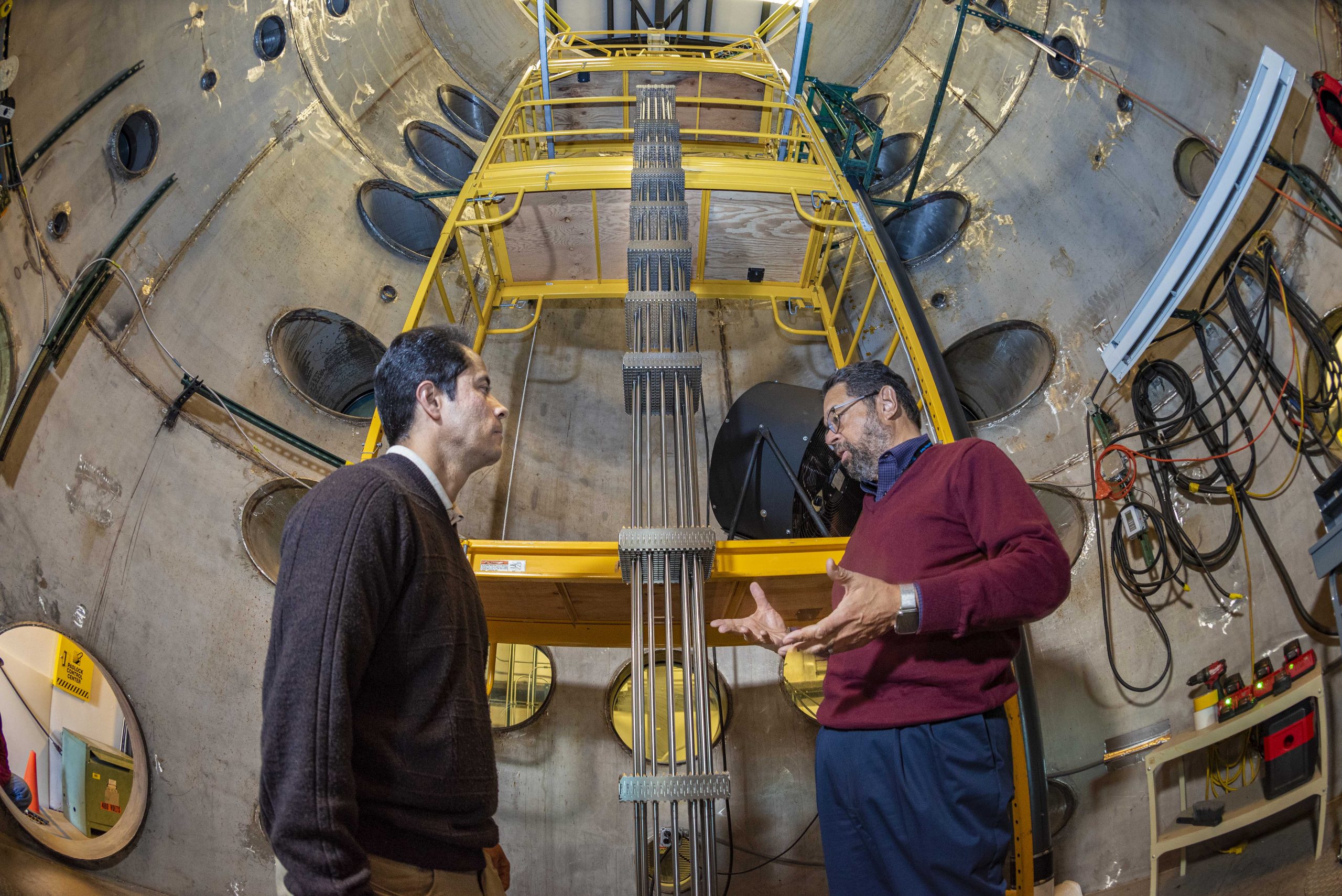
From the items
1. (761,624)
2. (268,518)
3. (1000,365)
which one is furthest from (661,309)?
(1000,365)

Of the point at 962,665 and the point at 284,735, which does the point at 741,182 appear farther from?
the point at 284,735

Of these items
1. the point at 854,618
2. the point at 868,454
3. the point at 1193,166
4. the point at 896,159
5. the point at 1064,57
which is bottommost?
the point at 854,618

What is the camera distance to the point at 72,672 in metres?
9.04

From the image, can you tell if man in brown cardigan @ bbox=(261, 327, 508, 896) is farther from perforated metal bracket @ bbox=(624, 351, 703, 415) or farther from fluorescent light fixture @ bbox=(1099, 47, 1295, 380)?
fluorescent light fixture @ bbox=(1099, 47, 1295, 380)

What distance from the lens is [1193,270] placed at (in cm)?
476

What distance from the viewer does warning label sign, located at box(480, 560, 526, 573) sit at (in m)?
3.64

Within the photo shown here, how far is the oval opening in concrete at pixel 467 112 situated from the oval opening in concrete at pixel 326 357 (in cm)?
333

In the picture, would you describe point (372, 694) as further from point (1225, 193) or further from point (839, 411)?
point (1225, 193)

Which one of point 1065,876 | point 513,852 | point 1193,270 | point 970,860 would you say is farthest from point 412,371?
point 1065,876

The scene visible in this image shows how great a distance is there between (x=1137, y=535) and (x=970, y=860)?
4.19 m

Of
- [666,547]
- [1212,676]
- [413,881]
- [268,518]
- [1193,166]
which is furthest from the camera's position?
[1193,166]

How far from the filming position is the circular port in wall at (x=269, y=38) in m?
7.05

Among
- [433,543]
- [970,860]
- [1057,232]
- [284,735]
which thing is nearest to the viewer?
[284,735]

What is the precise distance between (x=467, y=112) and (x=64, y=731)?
29.6ft
